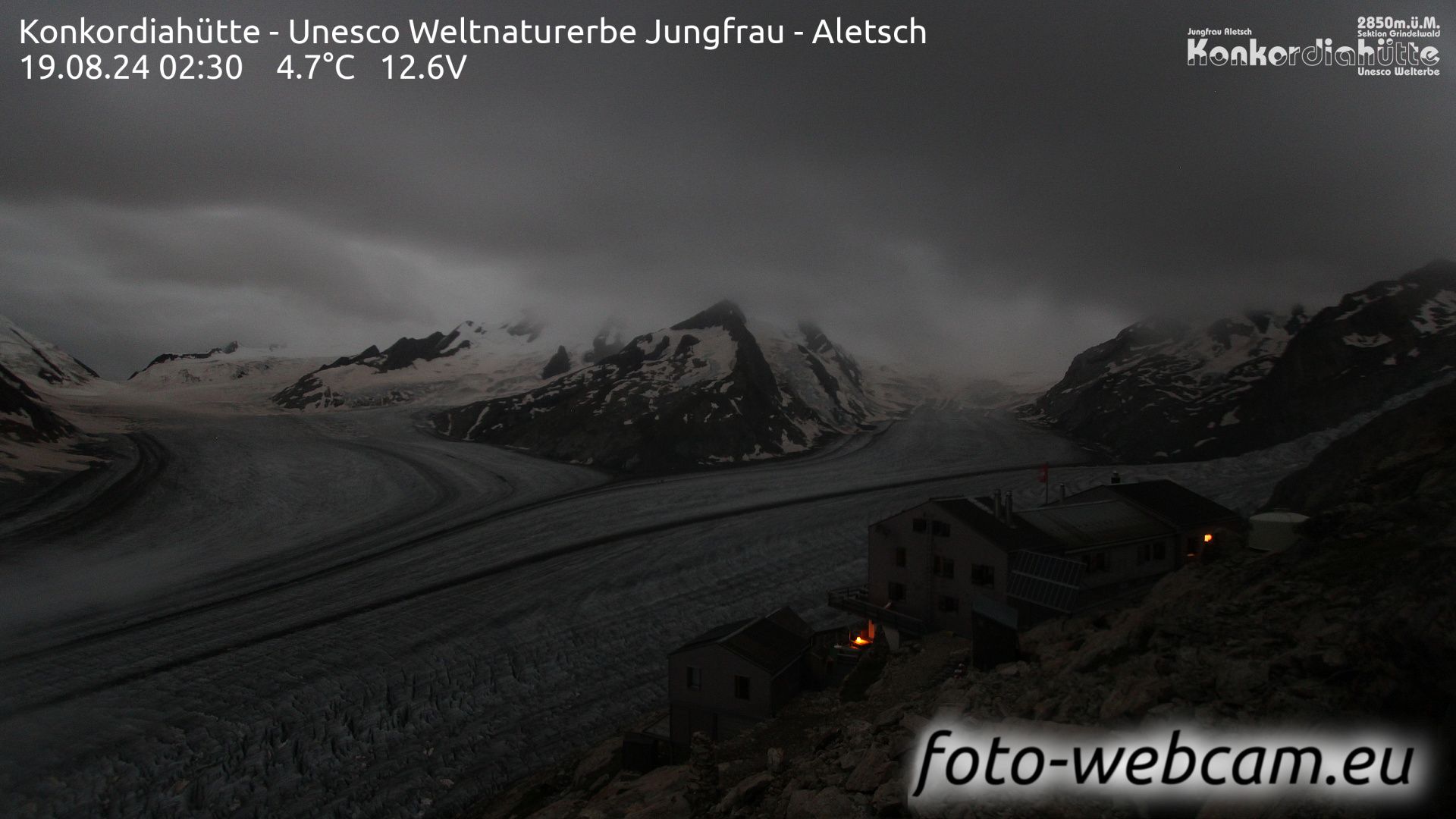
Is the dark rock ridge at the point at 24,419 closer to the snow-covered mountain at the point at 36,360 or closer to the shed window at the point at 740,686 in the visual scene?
the shed window at the point at 740,686

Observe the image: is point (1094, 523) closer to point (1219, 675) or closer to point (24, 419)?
point (1219, 675)

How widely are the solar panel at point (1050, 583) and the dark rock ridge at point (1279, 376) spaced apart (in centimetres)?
8647

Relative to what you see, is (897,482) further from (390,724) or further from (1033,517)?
(390,724)

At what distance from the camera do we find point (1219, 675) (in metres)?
10.4

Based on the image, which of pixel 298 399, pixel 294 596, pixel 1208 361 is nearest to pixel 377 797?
pixel 294 596

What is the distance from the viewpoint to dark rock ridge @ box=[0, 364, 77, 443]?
68875mm

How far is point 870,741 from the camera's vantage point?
1291cm

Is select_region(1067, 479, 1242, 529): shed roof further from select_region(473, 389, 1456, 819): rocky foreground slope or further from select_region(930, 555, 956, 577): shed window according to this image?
select_region(473, 389, 1456, 819): rocky foreground slope

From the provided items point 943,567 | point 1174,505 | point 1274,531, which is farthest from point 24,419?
point 1274,531

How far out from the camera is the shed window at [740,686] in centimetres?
2223

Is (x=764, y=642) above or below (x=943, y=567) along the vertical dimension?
below

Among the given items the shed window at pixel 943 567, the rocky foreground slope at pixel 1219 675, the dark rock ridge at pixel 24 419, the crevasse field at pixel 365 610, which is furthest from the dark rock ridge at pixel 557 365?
the rocky foreground slope at pixel 1219 675

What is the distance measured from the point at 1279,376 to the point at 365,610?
116897 mm

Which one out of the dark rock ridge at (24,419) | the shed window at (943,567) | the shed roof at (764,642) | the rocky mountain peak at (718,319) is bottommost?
the shed roof at (764,642)
